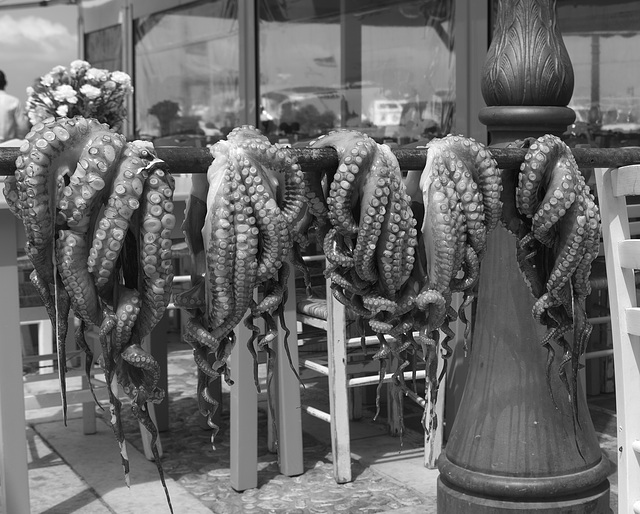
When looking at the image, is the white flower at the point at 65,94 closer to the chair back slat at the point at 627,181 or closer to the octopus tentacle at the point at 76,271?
the chair back slat at the point at 627,181

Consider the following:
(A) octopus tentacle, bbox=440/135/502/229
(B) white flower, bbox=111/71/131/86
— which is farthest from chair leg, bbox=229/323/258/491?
(A) octopus tentacle, bbox=440/135/502/229

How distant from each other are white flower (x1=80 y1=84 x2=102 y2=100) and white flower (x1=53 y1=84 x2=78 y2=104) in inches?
1.7

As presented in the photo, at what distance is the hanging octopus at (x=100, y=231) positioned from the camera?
3.18ft

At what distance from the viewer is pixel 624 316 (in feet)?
5.30

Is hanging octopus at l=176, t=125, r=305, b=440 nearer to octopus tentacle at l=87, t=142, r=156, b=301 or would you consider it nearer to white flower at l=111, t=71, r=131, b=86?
octopus tentacle at l=87, t=142, r=156, b=301

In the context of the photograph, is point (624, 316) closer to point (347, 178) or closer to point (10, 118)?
point (347, 178)

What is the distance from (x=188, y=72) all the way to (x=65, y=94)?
10.3ft

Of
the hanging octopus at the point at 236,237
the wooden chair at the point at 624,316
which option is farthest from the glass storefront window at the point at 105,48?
the hanging octopus at the point at 236,237

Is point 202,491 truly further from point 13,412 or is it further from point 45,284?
point 45,284

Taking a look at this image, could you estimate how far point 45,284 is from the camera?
1036mm

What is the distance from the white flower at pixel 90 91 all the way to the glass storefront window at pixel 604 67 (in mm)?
2012

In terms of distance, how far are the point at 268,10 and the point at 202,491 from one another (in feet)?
10.6

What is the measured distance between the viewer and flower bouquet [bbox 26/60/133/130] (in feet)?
13.3

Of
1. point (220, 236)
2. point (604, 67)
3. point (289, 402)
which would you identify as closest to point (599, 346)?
point (604, 67)
